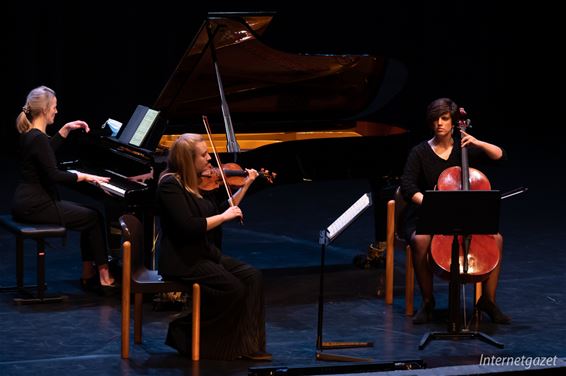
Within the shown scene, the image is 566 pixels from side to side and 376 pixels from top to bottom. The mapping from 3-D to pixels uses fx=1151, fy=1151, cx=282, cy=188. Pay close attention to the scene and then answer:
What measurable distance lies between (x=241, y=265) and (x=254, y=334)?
1.35 feet

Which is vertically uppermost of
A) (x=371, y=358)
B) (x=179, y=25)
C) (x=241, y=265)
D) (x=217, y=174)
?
(x=179, y=25)

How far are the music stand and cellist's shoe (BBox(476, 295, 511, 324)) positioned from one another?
90cm

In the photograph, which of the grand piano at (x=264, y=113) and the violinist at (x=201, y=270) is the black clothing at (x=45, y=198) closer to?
the grand piano at (x=264, y=113)

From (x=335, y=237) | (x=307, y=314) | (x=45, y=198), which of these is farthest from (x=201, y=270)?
(x=45, y=198)

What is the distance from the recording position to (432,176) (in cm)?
705

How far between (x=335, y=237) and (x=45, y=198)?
2372mm

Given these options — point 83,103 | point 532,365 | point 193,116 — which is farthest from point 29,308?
point 83,103

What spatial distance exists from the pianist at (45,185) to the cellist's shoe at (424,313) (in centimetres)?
201

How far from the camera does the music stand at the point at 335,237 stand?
5836mm

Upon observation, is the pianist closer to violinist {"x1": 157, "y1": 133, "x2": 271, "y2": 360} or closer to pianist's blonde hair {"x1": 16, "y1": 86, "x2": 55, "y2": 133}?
pianist's blonde hair {"x1": 16, "y1": 86, "x2": 55, "y2": 133}

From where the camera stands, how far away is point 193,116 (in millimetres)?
8359

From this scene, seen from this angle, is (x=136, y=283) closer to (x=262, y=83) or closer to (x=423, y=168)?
(x=423, y=168)

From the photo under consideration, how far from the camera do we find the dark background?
12.2 meters

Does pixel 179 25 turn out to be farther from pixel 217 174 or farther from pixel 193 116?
pixel 217 174
